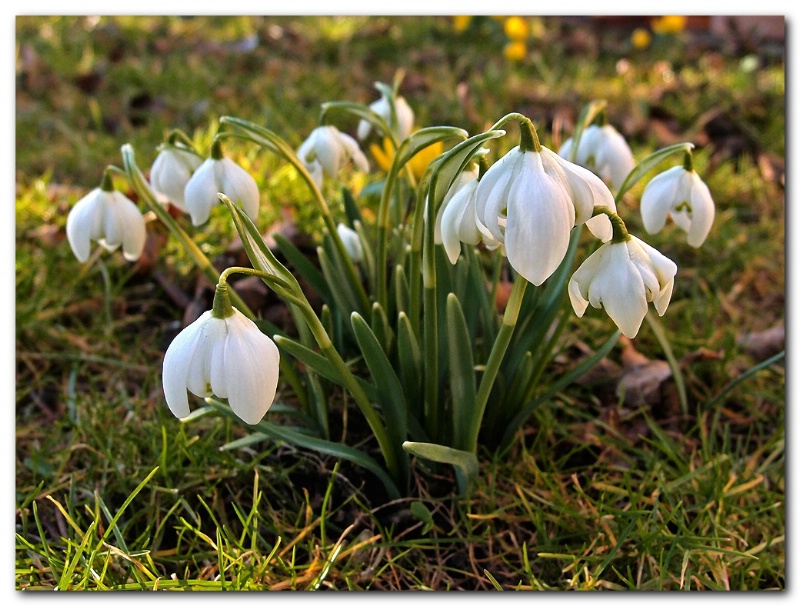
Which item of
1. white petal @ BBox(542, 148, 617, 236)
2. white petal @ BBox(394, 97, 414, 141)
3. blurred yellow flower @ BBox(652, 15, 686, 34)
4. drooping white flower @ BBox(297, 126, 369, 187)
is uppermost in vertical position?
blurred yellow flower @ BBox(652, 15, 686, 34)

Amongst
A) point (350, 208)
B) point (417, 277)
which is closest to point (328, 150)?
point (350, 208)

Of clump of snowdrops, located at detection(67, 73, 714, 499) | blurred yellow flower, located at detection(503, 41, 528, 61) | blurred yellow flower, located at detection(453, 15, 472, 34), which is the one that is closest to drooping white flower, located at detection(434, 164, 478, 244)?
clump of snowdrops, located at detection(67, 73, 714, 499)

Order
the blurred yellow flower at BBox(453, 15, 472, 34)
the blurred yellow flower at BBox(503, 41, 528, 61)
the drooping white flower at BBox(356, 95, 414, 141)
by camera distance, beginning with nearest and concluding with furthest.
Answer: the drooping white flower at BBox(356, 95, 414, 141) < the blurred yellow flower at BBox(503, 41, 528, 61) < the blurred yellow flower at BBox(453, 15, 472, 34)

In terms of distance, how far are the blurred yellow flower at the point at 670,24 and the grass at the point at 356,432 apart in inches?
21.6

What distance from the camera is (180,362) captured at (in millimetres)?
920

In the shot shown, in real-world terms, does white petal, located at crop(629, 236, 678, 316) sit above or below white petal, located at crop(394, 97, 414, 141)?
Answer: below

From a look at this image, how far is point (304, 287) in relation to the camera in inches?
64.9

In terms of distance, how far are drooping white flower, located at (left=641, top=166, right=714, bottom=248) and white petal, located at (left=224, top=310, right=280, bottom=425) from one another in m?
0.61

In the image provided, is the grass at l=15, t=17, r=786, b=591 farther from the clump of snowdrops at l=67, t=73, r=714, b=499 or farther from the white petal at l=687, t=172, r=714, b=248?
the white petal at l=687, t=172, r=714, b=248

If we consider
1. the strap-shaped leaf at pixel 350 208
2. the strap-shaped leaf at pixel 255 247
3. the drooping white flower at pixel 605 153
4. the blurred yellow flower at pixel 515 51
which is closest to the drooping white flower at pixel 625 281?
the strap-shaped leaf at pixel 255 247

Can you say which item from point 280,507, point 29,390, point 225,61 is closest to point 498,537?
point 280,507

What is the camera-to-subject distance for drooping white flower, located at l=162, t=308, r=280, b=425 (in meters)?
0.90

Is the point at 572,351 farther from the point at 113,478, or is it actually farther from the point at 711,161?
the point at 711,161

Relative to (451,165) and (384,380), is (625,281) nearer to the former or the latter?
(451,165)
